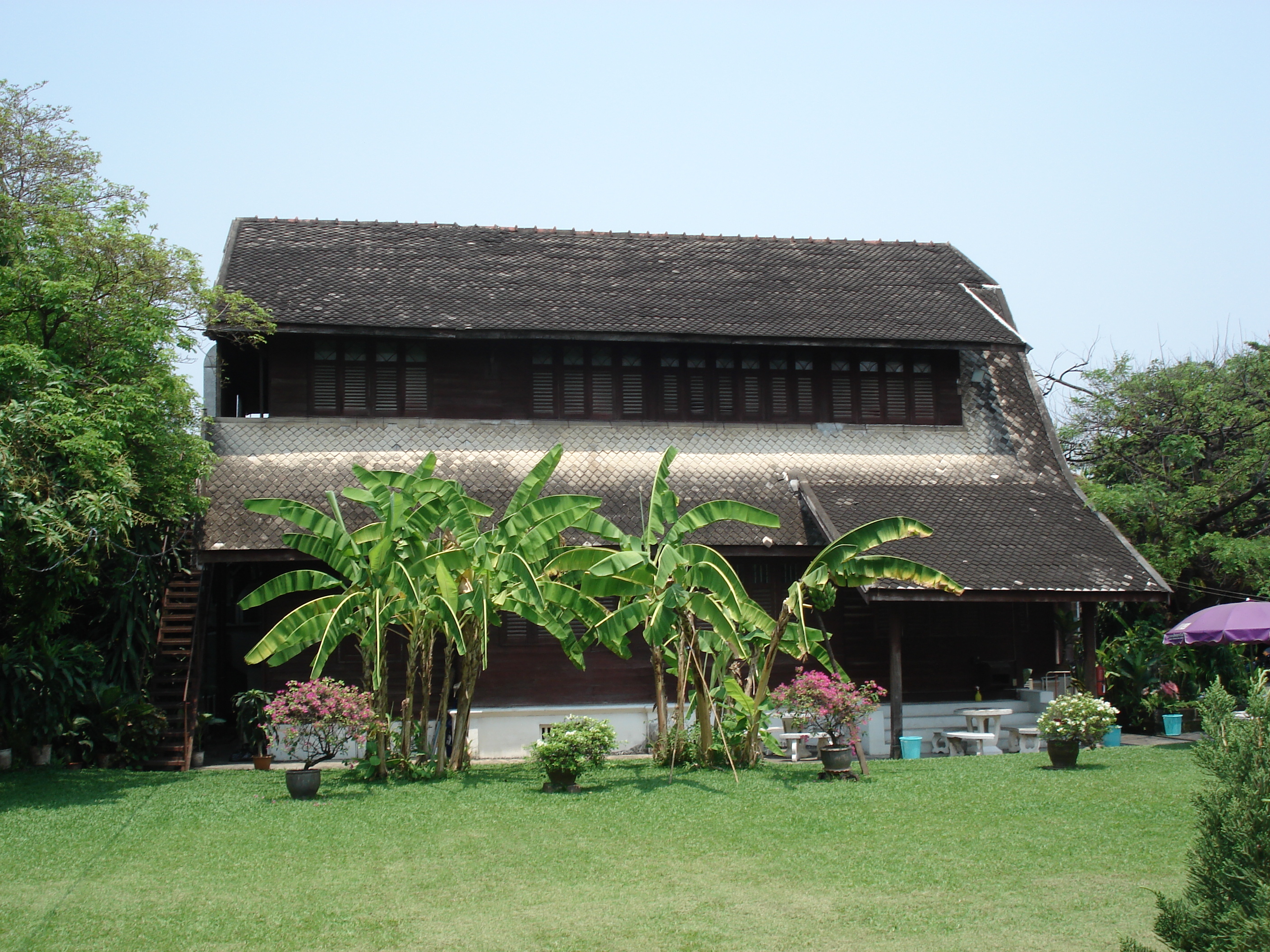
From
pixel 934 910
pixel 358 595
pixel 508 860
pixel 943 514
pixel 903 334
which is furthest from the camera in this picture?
pixel 903 334

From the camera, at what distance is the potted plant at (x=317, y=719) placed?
39.6 feet

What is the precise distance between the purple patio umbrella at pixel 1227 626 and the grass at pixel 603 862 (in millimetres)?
3434

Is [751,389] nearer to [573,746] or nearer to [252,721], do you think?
[573,746]

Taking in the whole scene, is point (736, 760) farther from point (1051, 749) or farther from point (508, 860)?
point (508, 860)

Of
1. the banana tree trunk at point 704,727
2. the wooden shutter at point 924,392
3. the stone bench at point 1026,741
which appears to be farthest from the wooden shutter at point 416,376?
the stone bench at point 1026,741

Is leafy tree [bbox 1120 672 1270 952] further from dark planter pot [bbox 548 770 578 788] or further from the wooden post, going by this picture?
the wooden post

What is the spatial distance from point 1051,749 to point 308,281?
12777 mm

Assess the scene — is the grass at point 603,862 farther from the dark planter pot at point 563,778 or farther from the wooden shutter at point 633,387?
the wooden shutter at point 633,387

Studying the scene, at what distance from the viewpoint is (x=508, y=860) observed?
916cm

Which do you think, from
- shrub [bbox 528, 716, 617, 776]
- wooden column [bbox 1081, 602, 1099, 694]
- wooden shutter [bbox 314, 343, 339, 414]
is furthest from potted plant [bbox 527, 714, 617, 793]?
wooden column [bbox 1081, 602, 1099, 694]

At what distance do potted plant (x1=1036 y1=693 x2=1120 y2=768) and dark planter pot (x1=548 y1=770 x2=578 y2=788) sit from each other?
5.61 metres

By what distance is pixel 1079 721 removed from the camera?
13.5 metres

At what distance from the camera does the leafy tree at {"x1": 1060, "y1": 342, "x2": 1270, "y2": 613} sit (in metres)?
21.5

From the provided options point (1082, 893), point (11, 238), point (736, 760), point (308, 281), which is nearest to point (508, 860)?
point (1082, 893)
